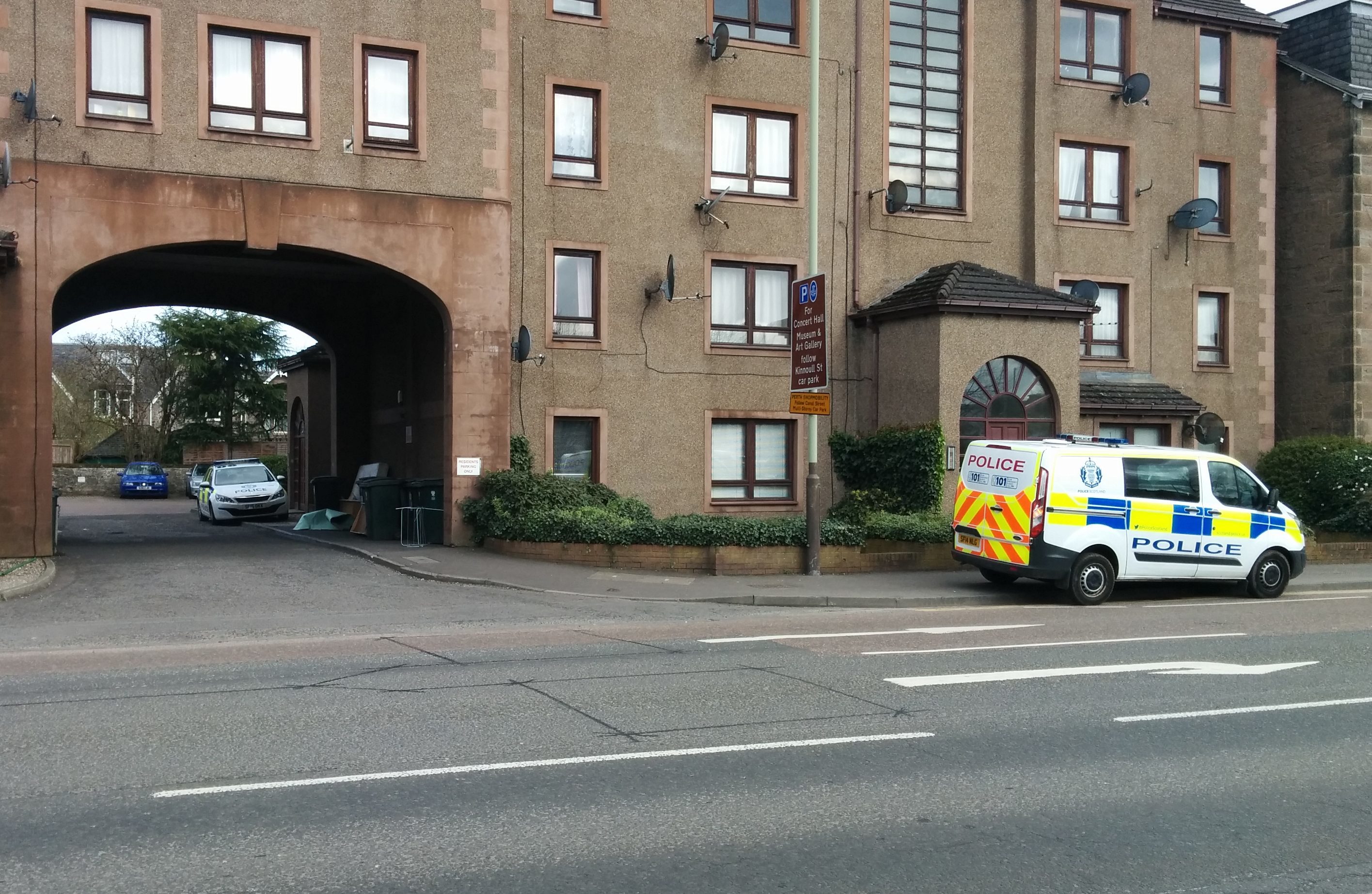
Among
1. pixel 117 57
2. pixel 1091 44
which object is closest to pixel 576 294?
pixel 117 57

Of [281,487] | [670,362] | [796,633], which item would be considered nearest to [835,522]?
[670,362]

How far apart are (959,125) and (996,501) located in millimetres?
11276

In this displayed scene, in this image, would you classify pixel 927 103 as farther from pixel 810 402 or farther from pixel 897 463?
pixel 810 402

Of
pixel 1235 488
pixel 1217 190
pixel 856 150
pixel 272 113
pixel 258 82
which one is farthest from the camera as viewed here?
pixel 1217 190

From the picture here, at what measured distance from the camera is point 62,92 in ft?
60.8

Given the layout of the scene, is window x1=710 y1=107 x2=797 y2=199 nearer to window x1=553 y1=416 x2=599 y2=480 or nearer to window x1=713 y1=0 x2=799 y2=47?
window x1=713 y1=0 x2=799 y2=47

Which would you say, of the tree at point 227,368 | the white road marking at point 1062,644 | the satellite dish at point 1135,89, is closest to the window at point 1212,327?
the satellite dish at point 1135,89

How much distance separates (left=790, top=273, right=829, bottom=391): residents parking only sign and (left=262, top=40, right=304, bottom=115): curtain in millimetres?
8700

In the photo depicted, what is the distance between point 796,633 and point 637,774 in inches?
242

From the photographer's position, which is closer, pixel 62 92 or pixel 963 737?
pixel 963 737

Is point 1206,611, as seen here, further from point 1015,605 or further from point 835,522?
point 835,522

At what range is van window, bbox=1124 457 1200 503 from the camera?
16562mm

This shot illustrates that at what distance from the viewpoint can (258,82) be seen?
19.9 metres

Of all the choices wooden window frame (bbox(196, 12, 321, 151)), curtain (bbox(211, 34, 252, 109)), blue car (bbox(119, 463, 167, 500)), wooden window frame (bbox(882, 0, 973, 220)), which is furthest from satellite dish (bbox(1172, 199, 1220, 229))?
blue car (bbox(119, 463, 167, 500))
